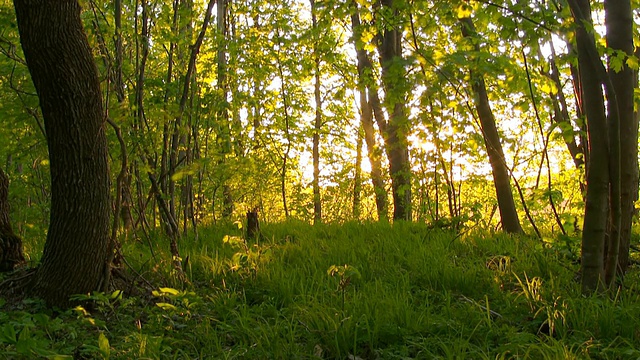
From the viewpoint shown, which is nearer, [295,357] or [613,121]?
[295,357]

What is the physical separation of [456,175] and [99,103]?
502 centimetres

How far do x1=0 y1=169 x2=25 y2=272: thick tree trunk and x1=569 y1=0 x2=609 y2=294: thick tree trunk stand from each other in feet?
15.8

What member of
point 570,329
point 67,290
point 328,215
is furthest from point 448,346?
point 328,215

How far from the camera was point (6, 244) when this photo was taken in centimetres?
421

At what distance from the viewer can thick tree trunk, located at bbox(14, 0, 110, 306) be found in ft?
10.5

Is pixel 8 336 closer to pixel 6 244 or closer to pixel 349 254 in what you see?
pixel 6 244

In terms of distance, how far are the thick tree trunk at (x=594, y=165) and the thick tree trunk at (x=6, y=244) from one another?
15.8 ft

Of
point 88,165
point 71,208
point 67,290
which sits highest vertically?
point 88,165

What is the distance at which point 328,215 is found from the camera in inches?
432

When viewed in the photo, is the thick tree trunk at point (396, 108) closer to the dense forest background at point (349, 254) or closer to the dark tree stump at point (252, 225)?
the dense forest background at point (349, 254)

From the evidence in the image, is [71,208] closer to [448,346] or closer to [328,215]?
[448,346]

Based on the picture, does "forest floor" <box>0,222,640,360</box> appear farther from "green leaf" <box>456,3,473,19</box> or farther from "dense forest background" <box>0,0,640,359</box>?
"green leaf" <box>456,3,473,19</box>

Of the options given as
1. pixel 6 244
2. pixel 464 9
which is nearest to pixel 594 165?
pixel 464 9

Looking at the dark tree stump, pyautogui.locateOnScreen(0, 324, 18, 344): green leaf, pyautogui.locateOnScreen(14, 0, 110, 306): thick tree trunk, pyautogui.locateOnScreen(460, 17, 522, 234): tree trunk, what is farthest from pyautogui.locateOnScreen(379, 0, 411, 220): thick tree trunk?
pyautogui.locateOnScreen(0, 324, 18, 344): green leaf
